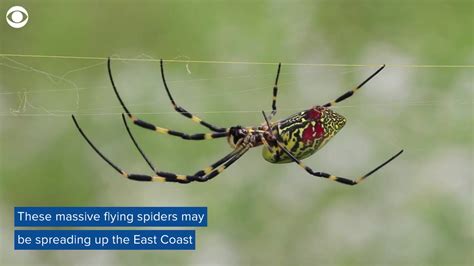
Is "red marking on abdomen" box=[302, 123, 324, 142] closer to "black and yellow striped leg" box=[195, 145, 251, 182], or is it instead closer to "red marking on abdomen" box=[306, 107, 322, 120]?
"red marking on abdomen" box=[306, 107, 322, 120]

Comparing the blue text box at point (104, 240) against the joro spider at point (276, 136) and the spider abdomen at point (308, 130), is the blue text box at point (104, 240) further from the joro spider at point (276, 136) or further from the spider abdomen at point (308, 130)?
the spider abdomen at point (308, 130)

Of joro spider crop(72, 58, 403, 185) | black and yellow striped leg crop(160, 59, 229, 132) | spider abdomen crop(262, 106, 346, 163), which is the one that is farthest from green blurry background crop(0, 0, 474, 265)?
spider abdomen crop(262, 106, 346, 163)

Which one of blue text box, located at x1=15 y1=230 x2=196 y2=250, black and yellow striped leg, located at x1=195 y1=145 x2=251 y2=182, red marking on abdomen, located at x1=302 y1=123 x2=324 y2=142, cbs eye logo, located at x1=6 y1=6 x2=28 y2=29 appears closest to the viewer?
red marking on abdomen, located at x1=302 y1=123 x2=324 y2=142

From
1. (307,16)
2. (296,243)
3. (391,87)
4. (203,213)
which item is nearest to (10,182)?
(203,213)

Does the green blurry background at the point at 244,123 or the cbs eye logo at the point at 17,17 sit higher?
the cbs eye logo at the point at 17,17

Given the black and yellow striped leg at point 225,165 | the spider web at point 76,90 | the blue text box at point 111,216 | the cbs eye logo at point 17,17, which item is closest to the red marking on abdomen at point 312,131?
the black and yellow striped leg at point 225,165

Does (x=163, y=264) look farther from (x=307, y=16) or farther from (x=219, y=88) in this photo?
(x=307, y=16)
